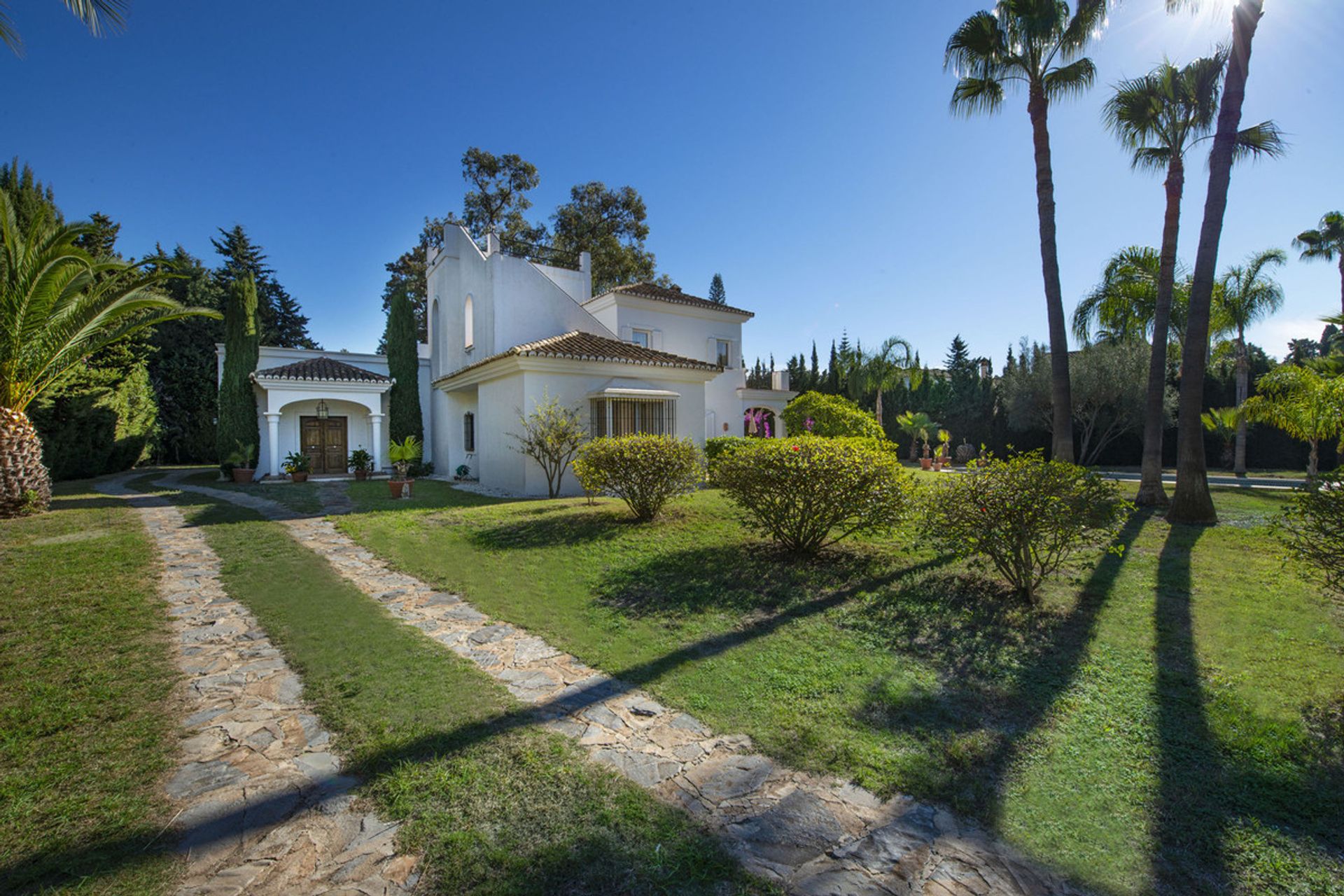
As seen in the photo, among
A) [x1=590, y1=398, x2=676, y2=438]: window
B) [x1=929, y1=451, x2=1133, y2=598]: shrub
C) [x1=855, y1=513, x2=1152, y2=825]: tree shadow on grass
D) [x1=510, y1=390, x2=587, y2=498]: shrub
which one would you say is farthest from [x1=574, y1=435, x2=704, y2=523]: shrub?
[x1=590, y1=398, x2=676, y2=438]: window

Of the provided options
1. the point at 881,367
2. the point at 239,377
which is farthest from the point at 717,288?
the point at 239,377

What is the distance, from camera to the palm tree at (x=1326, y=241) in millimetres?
21812

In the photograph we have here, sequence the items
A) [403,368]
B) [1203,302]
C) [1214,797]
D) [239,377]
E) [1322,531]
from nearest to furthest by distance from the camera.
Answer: [1214,797] < [1322,531] < [1203,302] < [239,377] < [403,368]

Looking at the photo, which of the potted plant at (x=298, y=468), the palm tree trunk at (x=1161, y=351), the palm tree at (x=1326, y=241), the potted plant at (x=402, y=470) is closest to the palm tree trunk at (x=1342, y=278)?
the palm tree at (x=1326, y=241)

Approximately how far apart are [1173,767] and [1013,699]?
3.17 feet

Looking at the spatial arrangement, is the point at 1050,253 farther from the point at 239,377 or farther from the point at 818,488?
the point at 239,377

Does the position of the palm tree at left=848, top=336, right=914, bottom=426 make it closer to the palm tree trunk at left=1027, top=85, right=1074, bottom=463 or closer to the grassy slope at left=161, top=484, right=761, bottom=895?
the palm tree trunk at left=1027, top=85, right=1074, bottom=463

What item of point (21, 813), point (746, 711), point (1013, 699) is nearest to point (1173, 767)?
point (1013, 699)

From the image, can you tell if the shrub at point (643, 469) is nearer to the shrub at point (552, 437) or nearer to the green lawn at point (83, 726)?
the shrub at point (552, 437)

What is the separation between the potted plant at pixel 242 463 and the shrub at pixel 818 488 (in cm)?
1901

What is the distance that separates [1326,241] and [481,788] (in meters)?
33.9

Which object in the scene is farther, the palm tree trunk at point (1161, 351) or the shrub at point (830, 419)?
the shrub at point (830, 419)

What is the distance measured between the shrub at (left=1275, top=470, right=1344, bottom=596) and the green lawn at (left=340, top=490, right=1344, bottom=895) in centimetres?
89

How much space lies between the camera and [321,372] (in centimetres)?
2147
